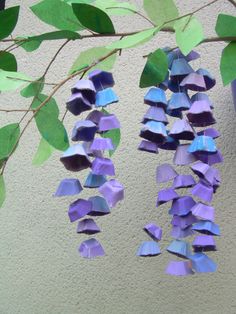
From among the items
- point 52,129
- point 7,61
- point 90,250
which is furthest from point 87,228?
point 7,61

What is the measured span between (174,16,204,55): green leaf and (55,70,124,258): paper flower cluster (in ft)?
0.34

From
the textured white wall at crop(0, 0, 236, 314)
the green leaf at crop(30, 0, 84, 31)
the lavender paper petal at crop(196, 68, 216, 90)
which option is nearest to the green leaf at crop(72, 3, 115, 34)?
the green leaf at crop(30, 0, 84, 31)

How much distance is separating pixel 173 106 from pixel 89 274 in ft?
1.32

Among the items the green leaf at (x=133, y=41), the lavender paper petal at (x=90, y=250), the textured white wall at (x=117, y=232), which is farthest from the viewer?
the textured white wall at (x=117, y=232)

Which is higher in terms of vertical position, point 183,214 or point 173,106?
point 173,106

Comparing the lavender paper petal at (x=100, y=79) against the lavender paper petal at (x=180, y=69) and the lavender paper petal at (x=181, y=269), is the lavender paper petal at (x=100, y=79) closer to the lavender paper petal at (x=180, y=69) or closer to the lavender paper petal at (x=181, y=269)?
the lavender paper petal at (x=180, y=69)

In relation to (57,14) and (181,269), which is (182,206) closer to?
(181,269)

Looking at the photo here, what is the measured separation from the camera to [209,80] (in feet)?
1.82

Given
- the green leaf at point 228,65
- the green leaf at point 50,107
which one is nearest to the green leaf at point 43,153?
the green leaf at point 50,107

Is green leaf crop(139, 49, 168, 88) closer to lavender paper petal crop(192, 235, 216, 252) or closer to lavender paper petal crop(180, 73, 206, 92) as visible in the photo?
lavender paper petal crop(180, 73, 206, 92)

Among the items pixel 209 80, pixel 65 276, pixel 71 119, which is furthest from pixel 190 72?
pixel 65 276

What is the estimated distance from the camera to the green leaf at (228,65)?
1.51ft

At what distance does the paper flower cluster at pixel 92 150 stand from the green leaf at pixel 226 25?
0.14 metres

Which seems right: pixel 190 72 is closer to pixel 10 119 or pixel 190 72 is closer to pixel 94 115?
pixel 94 115
